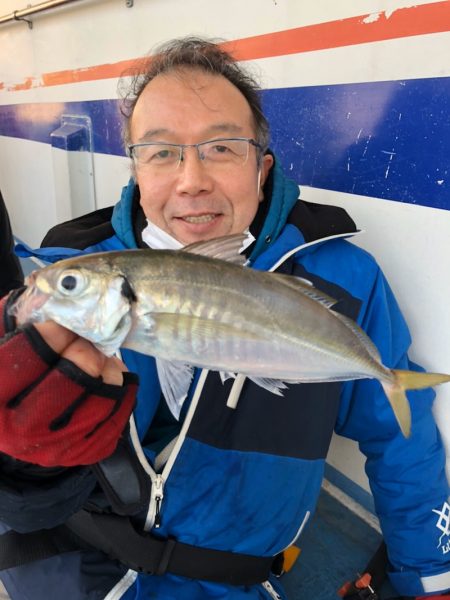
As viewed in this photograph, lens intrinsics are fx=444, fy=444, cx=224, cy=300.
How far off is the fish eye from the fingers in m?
0.07

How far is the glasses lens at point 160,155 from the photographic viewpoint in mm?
1365

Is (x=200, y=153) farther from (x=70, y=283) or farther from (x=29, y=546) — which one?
(x=29, y=546)

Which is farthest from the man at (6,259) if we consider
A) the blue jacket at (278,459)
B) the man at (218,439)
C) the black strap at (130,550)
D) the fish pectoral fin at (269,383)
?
the fish pectoral fin at (269,383)

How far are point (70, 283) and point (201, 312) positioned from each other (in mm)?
253

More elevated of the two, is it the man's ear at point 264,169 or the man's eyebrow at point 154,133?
the man's eyebrow at point 154,133

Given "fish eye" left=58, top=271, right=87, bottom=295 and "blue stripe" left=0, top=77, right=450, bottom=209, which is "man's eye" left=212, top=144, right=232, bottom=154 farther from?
"fish eye" left=58, top=271, right=87, bottom=295

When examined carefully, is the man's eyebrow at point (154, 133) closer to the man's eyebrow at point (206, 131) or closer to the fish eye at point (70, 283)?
the man's eyebrow at point (206, 131)

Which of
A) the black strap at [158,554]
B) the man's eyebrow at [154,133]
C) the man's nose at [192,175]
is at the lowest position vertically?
the black strap at [158,554]

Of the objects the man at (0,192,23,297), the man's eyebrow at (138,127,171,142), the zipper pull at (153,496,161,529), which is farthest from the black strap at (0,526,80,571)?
the man at (0,192,23,297)

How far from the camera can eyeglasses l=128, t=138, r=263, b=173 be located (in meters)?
1.36

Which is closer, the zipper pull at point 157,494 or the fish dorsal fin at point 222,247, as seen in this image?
the fish dorsal fin at point 222,247

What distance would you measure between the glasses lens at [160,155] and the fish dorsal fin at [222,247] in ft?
1.70

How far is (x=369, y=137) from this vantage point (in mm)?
1640

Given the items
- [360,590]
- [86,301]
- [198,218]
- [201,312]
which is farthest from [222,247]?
[360,590]
